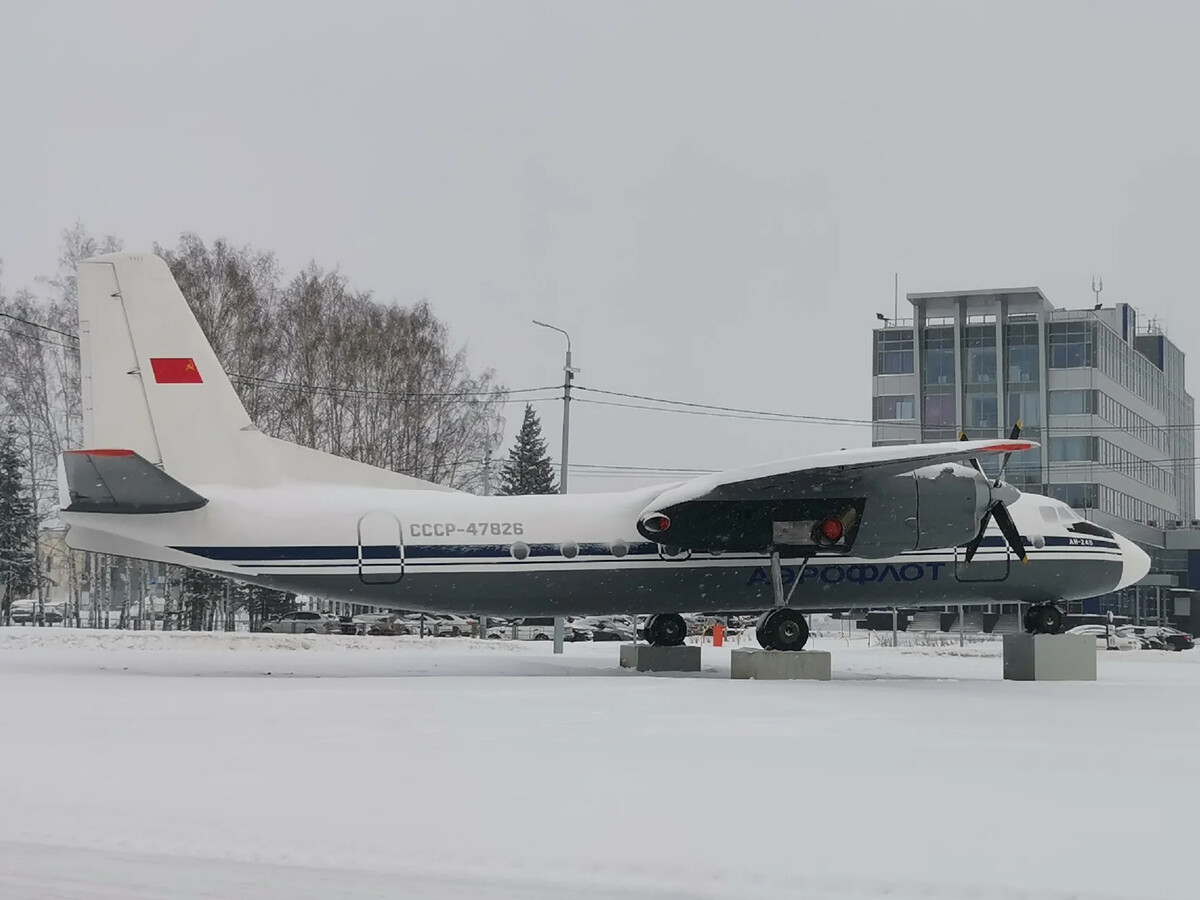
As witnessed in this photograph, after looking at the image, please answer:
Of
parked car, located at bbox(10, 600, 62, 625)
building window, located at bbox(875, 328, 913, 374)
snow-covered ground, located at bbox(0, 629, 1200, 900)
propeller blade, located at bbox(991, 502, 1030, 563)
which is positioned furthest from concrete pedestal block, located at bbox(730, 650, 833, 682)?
building window, located at bbox(875, 328, 913, 374)

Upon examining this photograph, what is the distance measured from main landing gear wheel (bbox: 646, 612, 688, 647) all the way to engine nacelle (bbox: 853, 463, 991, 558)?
465 centimetres

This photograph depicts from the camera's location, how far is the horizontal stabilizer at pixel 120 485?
18516mm

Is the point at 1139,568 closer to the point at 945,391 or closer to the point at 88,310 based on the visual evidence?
the point at 88,310

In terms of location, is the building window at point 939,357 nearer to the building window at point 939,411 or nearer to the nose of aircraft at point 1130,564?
the building window at point 939,411

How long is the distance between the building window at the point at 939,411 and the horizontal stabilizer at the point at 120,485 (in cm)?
6646

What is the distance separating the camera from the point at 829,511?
2025cm

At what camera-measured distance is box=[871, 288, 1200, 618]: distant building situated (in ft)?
256

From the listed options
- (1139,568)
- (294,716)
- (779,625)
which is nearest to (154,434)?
(294,716)

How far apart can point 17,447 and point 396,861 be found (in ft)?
148

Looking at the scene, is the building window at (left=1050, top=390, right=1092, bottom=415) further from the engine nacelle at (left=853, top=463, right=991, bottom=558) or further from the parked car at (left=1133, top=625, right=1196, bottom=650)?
the engine nacelle at (left=853, top=463, right=991, bottom=558)

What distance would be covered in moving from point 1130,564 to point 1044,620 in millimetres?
2409

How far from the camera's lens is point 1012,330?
80.3 metres

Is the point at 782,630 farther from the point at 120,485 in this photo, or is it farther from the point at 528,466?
the point at 528,466

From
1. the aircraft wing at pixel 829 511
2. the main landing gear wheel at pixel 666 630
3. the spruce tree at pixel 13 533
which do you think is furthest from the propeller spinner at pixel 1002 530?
the spruce tree at pixel 13 533
